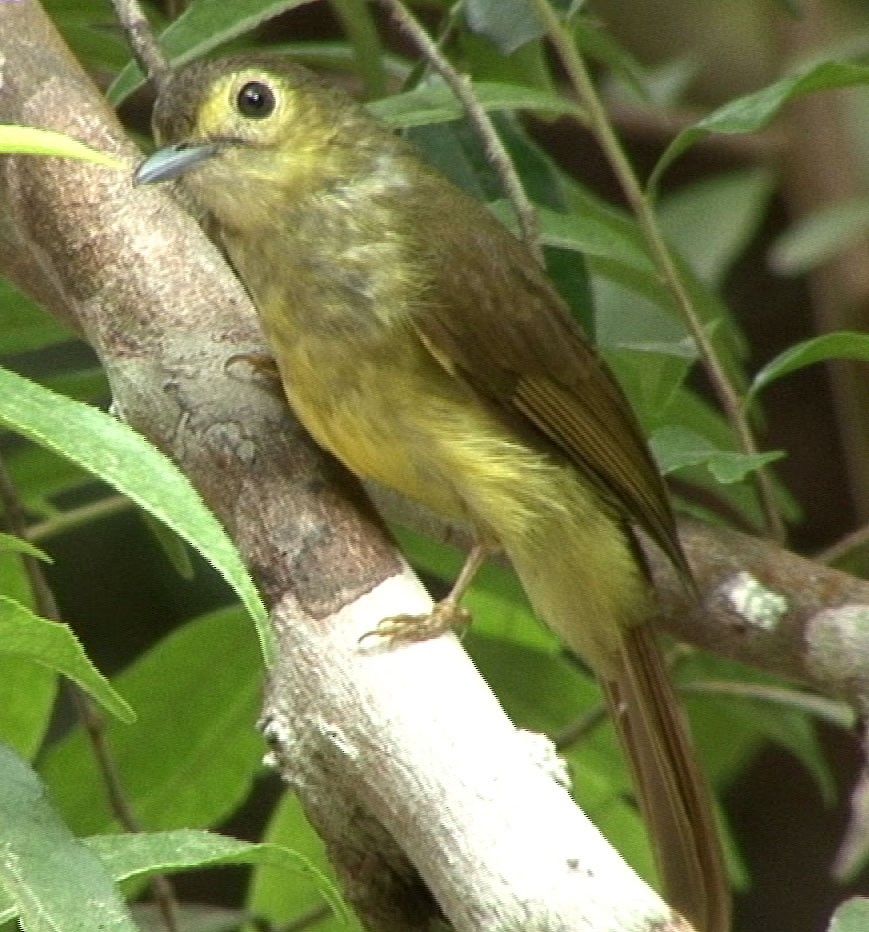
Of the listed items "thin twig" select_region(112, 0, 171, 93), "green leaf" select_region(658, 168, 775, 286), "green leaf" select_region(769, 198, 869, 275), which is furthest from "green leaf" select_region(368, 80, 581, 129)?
"green leaf" select_region(658, 168, 775, 286)

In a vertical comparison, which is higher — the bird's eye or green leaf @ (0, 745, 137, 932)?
the bird's eye

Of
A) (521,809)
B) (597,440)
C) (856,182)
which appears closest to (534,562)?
(597,440)

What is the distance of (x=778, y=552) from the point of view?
6.48 ft

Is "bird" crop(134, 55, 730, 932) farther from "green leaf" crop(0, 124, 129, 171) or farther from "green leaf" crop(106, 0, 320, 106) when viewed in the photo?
"green leaf" crop(0, 124, 129, 171)

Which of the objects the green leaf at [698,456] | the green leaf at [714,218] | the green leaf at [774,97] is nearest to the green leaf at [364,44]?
the green leaf at [774,97]

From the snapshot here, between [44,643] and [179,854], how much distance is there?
0.54ft

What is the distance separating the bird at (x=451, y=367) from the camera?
201 centimetres

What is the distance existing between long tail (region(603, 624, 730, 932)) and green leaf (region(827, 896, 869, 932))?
3.00 ft

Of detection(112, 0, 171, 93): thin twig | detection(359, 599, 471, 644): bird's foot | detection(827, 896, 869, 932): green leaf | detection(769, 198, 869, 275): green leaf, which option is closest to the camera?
detection(827, 896, 869, 932): green leaf

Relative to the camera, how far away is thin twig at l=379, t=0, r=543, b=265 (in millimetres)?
1930

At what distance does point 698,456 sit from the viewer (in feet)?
6.46

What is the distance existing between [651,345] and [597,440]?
13cm

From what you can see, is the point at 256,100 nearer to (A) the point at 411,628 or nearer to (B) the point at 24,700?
(B) the point at 24,700

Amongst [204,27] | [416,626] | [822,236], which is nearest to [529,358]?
[204,27]
